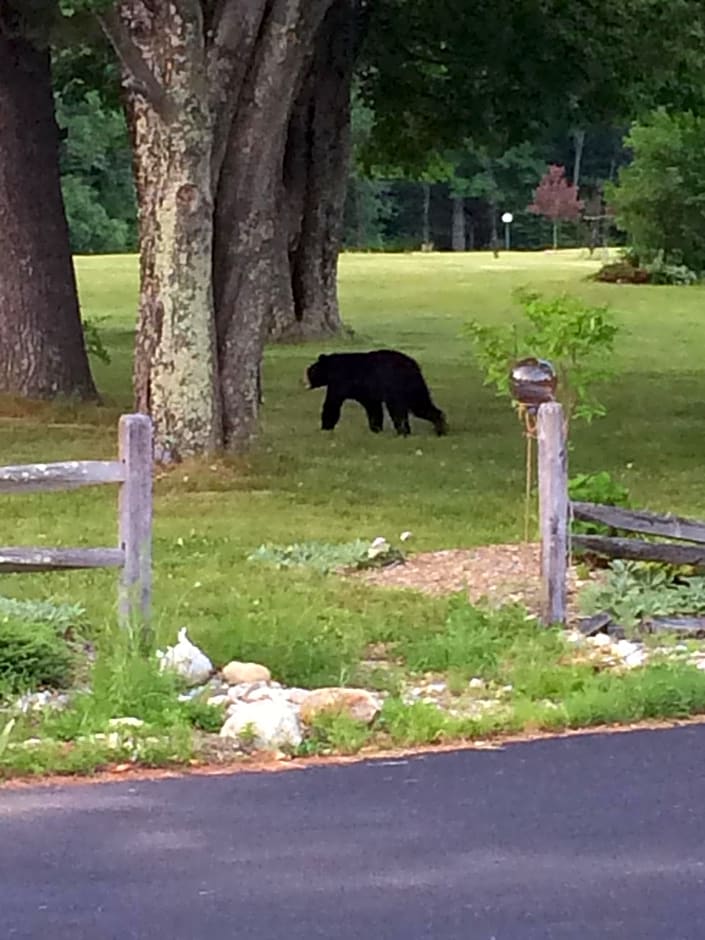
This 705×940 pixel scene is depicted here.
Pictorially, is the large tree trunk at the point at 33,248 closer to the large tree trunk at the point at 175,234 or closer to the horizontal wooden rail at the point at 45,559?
the large tree trunk at the point at 175,234

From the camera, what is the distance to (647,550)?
10938 mm

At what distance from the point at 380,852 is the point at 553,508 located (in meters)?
3.98

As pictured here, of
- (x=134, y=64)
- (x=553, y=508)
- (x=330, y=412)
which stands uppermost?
(x=134, y=64)

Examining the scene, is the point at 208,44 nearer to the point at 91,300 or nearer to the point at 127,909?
the point at 127,909

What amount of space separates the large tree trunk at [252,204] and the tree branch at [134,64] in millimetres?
1073

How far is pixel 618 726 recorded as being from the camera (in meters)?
8.74

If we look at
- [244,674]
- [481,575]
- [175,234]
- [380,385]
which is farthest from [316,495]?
[244,674]

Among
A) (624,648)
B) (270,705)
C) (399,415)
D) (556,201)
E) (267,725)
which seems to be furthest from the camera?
(556,201)

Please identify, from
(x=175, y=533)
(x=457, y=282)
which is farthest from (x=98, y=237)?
(x=175, y=533)

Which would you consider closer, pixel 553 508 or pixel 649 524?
pixel 553 508

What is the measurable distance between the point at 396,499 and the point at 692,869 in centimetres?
991

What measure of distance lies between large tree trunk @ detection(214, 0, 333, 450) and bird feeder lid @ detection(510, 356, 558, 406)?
253 inches

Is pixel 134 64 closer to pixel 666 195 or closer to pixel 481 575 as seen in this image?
pixel 481 575

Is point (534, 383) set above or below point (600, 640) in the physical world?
above
